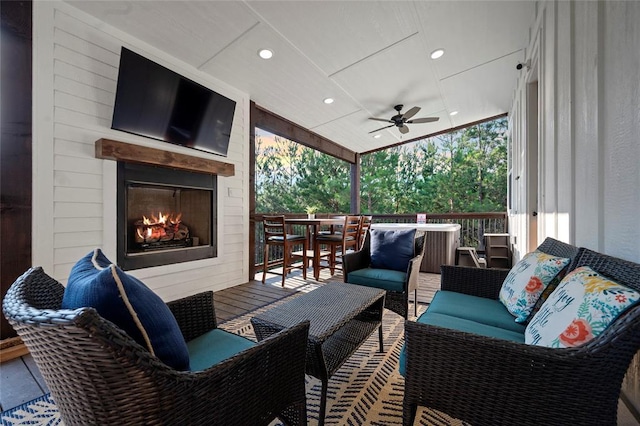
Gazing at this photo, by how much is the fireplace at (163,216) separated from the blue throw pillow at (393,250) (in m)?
2.11

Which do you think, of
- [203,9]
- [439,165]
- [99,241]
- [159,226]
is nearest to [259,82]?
[203,9]

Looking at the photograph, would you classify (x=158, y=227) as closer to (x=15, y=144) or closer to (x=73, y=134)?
(x=73, y=134)

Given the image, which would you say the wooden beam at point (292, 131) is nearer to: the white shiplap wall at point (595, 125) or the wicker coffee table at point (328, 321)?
the wicker coffee table at point (328, 321)

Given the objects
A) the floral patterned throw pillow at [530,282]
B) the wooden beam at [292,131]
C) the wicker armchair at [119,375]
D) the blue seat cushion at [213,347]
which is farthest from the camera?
the wooden beam at [292,131]

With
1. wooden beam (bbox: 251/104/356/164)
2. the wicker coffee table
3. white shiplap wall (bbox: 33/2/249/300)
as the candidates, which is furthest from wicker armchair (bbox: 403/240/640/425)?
wooden beam (bbox: 251/104/356/164)

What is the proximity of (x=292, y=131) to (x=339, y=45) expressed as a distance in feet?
6.83

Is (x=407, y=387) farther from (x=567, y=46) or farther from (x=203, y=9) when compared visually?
(x=203, y=9)

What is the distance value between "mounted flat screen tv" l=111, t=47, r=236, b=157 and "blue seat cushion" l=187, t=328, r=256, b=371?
232 cm

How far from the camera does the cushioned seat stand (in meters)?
1.47

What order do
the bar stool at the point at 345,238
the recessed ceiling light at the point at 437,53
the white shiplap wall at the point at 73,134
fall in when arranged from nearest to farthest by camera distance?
the white shiplap wall at the point at 73,134 → the recessed ceiling light at the point at 437,53 → the bar stool at the point at 345,238

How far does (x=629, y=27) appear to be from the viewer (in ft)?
3.82

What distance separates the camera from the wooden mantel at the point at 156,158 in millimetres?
2436

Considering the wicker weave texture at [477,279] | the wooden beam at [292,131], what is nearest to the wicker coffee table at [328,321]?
the wicker weave texture at [477,279]

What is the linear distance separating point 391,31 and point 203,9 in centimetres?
191
